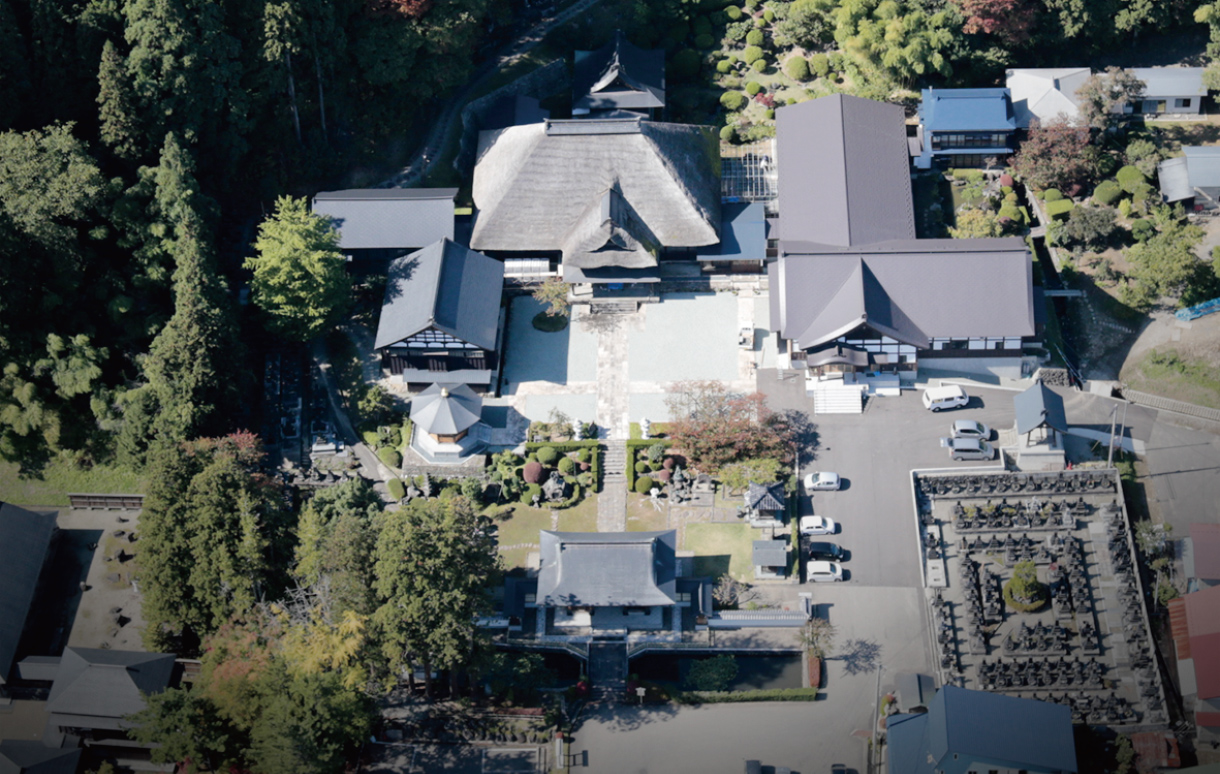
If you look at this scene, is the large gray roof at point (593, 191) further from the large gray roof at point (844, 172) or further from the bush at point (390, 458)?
the bush at point (390, 458)

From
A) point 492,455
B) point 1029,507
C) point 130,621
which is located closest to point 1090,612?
point 1029,507

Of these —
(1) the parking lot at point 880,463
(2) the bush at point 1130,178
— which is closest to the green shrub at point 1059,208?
(2) the bush at point 1130,178

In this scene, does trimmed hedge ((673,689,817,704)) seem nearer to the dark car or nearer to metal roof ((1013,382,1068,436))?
the dark car

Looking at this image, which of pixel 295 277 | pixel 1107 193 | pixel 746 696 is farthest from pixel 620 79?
pixel 746 696

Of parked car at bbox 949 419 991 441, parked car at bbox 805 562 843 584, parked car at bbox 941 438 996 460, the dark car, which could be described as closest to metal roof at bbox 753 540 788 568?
parked car at bbox 805 562 843 584

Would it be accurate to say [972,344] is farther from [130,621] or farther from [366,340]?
[130,621]

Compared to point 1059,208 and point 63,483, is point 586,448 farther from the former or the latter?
point 1059,208
